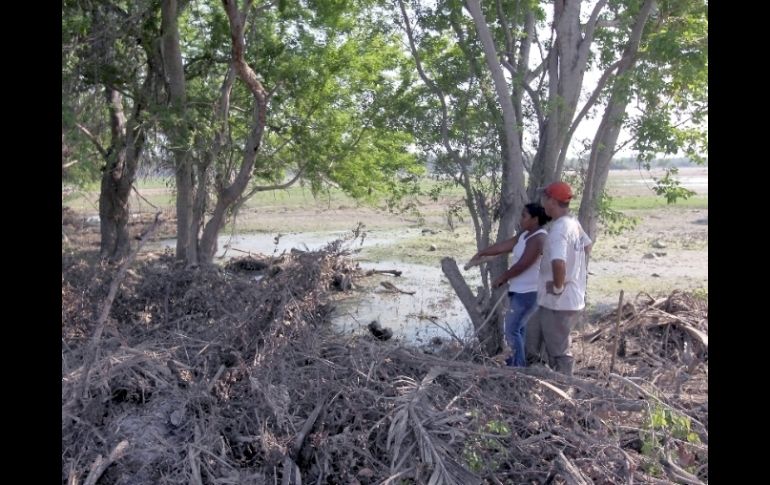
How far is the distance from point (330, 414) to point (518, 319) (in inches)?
89.4

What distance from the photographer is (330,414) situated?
5000mm

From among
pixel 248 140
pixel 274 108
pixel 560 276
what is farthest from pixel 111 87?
pixel 560 276

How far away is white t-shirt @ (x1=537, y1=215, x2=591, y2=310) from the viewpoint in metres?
5.67

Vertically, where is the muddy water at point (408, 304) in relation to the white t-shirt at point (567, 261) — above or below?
below

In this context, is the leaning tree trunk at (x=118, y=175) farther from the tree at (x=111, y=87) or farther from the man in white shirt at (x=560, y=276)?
the man in white shirt at (x=560, y=276)

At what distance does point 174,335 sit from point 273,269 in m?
2.05

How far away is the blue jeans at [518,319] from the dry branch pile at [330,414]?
0.40 m

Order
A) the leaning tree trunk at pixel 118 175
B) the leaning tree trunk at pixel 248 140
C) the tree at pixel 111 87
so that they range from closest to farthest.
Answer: the tree at pixel 111 87 < the leaning tree trunk at pixel 248 140 < the leaning tree trunk at pixel 118 175

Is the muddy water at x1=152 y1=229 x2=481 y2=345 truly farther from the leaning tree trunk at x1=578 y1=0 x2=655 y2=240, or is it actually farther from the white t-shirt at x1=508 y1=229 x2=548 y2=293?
the leaning tree trunk at x1=578 y1=0 x2=655 y2=240

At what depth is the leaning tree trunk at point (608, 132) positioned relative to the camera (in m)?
7.19

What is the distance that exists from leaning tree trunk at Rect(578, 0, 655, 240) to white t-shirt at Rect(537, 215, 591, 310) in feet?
6.59

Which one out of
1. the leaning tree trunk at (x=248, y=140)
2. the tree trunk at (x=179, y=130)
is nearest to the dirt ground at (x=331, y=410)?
the tree trunk at (x=179, y=130)

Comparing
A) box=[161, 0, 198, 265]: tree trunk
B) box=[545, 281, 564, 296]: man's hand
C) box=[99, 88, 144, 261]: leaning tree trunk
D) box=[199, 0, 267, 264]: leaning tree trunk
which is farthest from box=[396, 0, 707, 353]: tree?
box=[99, 88, 144, 261]: leaning tree trunk
